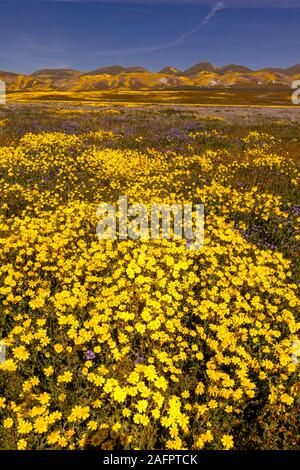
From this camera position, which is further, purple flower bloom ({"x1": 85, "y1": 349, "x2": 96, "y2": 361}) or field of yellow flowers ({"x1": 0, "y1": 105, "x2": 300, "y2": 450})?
purple flower bloom ({"x1": 85, "y1": 349, "x2": 96, "y2": 361})

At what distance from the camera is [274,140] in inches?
824

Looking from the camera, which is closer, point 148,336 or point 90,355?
point 90,355

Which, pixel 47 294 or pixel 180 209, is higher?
pixel 180 209

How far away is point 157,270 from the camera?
261 inches

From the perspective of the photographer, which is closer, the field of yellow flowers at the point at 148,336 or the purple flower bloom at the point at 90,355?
the field of yellow flowers at the point at 148,336

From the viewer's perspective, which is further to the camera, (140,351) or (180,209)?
(180,209)

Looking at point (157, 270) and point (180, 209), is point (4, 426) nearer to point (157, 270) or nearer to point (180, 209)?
point (157, 270)

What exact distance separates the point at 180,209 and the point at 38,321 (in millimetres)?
6064

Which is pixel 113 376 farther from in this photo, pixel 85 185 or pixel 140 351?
pixel 85 185
